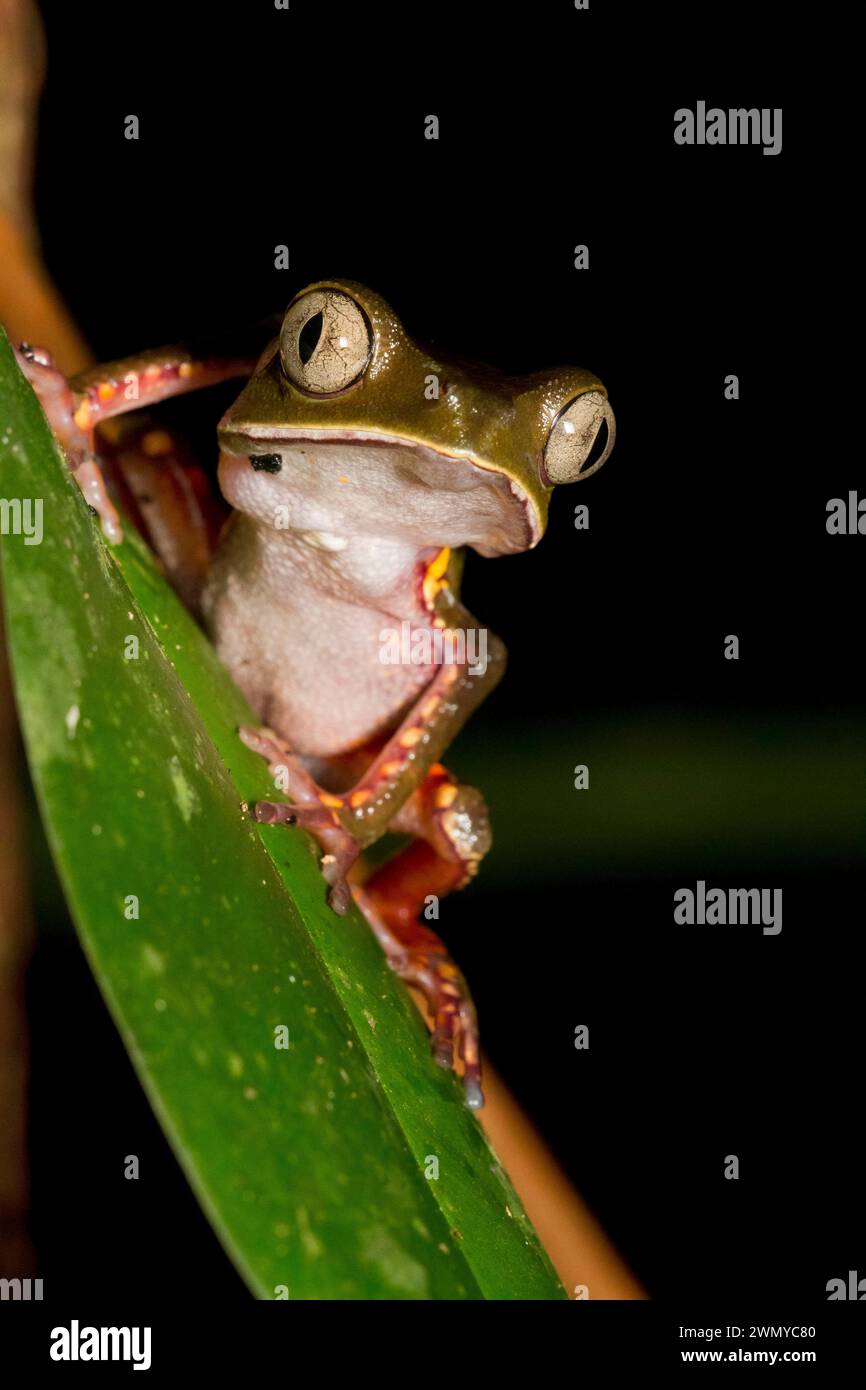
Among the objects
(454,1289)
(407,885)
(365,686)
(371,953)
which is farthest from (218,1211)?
(407,885)

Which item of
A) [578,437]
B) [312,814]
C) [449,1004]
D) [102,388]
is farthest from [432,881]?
[102,388]

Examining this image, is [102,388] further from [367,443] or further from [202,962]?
[202,962]

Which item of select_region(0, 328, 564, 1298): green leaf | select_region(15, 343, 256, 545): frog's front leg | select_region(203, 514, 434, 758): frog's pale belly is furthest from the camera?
select_region(203, 514, 434, 758): frog's pale belly

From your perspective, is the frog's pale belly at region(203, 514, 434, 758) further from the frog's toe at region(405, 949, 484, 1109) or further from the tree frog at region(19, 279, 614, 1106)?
the frog's toe at region(405, 949, 484, 1109)

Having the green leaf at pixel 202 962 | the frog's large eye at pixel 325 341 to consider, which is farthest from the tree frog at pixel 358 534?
the green leaf at pixel 202 962

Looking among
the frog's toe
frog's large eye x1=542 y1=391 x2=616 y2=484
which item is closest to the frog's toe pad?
the frog's toe

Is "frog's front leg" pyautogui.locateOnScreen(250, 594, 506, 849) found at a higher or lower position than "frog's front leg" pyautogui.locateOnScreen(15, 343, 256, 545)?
lower

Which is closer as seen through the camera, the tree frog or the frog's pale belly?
the tree frog

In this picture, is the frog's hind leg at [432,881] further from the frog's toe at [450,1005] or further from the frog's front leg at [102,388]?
the frog's front leg at [102,388]
